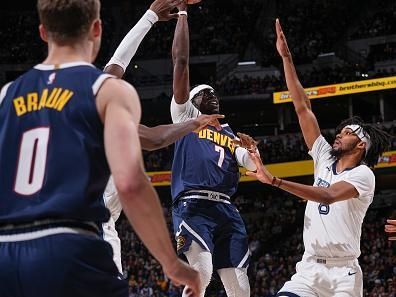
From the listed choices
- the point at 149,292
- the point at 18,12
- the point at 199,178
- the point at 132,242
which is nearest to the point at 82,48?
the point at 199,178

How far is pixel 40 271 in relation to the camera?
243cm

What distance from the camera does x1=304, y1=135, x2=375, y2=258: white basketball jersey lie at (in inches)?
Result: 203

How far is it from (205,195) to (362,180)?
5.07 ft

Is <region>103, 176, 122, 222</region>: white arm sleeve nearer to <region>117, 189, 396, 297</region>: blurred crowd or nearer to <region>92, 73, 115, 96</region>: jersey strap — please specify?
<region>92, 73, 115, 96</region>: jersey strap

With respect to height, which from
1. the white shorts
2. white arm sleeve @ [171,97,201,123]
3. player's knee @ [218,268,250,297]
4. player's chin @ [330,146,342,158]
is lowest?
player's knee @ [218,268,250,297]

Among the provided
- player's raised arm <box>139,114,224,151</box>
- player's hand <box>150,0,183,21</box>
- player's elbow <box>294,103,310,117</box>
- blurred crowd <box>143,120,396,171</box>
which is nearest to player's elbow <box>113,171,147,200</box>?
player's raised arm <box>139,114,224,151</box>

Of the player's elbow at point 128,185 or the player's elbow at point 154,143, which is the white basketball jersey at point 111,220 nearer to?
the player's elbow at point 154,143

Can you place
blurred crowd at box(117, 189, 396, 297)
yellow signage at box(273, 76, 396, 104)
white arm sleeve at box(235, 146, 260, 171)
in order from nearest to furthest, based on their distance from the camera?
white arm sleeve at box(235, 146, 260, 171) → blurred crowd at box(117, 189, 396, 297) → yellow signage at box(273, 76, 396, 104)

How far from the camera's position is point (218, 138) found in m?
6.43

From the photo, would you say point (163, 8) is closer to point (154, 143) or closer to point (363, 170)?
point (154, 143)

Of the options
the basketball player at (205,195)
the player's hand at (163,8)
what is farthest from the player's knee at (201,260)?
the player's hand at (163,8)

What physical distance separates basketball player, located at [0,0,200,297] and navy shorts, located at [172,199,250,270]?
134 inches

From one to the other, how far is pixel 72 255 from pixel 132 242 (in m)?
19.1

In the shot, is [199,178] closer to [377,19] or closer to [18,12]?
[377,19]
